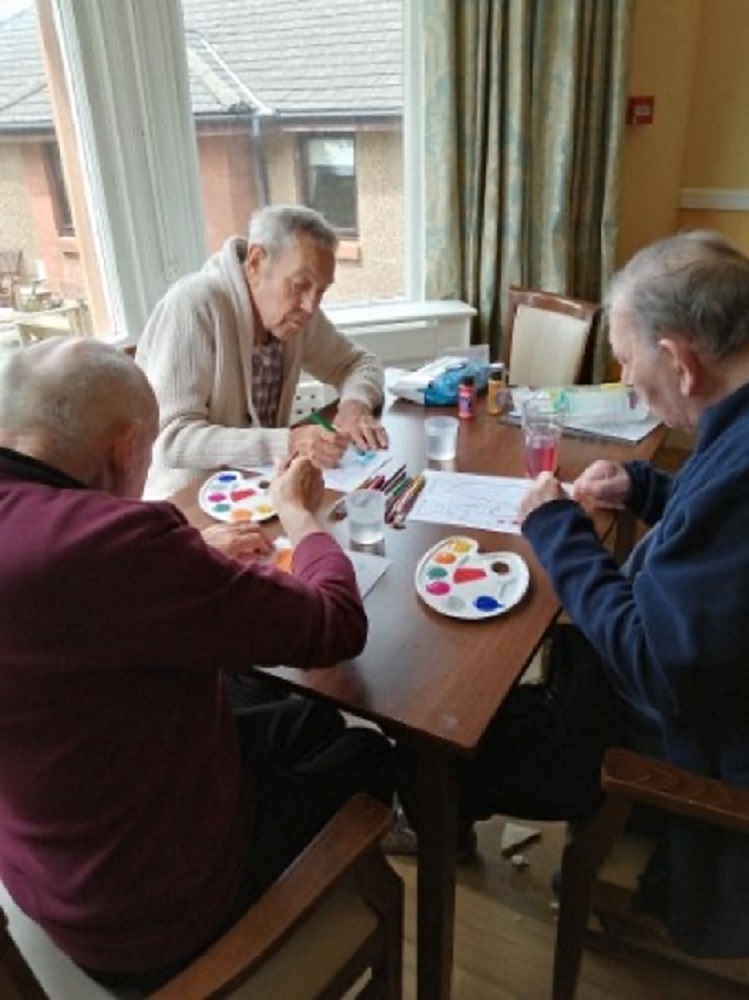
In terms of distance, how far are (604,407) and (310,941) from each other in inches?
51.8

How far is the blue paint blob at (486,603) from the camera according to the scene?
44.5 inches

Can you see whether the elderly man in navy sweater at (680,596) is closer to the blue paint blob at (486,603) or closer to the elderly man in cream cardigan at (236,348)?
the blue paint blob at (486,603)

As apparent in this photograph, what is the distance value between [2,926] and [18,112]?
7.73 feet

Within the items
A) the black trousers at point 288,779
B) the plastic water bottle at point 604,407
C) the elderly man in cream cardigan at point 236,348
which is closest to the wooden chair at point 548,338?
the plastic water bottle at point 604,407

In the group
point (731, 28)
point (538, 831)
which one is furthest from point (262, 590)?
point (731, 28)

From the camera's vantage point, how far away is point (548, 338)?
7.91ft

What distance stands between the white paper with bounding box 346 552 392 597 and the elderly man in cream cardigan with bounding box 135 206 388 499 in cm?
37

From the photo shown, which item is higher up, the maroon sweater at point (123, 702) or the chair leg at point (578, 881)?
the maroon sweater at point (123, 702)

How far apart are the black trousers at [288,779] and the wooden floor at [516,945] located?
0.49 m

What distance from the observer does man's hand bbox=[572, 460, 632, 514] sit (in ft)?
4.61

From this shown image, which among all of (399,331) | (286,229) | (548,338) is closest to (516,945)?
(286,229)

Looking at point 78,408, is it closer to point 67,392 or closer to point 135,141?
point 67,392

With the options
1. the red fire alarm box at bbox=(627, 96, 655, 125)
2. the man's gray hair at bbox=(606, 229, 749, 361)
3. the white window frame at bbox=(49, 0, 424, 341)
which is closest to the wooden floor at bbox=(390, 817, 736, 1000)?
the man's gray hair at bbox=(606, 229, 749, 361)

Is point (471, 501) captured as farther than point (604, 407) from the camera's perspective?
No
